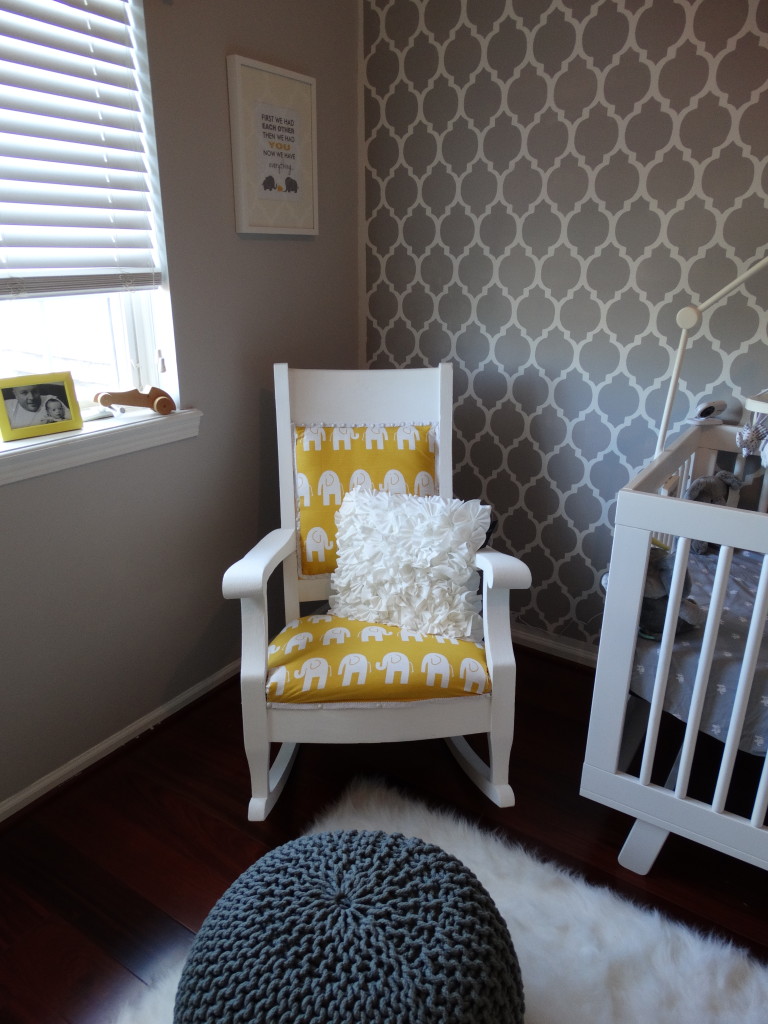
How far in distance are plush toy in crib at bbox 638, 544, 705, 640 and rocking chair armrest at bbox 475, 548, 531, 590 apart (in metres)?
0.26

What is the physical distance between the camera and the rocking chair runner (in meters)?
1.60

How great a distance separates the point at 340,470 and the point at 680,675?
39.3 inches

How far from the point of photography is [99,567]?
1848 millimetres

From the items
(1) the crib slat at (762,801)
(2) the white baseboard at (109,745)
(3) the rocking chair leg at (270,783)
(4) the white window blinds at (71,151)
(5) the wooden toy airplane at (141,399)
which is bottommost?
(2) the white baseboard at (109,745)

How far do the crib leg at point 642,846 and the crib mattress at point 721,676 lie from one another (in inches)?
10.5

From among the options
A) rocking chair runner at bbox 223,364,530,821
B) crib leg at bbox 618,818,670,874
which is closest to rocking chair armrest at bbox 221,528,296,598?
rocking chair runner at bbox 223,364,530,821

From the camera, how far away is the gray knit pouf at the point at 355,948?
974 mm

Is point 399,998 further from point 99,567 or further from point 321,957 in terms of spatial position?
point 99,567

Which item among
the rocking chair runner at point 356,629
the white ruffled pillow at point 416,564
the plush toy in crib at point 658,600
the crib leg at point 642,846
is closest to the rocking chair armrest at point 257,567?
the rocking chair runner at point 356,629

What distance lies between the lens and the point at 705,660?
55.2 inches

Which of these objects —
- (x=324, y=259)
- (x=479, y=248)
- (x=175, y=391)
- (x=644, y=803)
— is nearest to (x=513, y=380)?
(x=479, y=248)

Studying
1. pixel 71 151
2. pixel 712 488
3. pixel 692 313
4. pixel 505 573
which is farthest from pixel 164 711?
pixel 692 313

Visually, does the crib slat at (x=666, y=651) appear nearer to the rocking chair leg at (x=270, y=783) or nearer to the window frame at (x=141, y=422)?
the rocking chair leg at (x=270, y=783)

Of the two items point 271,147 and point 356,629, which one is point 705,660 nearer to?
point 356,629
